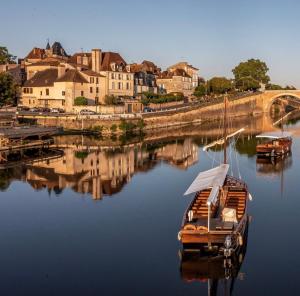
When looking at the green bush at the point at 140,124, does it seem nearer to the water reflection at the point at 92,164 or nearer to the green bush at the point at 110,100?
the green bush at the point at 110,100

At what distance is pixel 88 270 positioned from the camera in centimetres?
1764

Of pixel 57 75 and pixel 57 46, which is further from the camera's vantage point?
pixel 57 46

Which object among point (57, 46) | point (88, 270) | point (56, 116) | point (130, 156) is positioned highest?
point (57, 46)

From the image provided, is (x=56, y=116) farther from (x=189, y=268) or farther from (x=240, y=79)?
(x=240, y=79)

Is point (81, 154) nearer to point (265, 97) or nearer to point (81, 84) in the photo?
point (81, 84)

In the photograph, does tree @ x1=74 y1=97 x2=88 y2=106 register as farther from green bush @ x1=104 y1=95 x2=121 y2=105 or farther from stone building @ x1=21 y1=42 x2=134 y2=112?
green bush @ x1=104 y1=95 x2=121 y2=105

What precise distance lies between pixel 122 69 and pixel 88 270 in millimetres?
60905

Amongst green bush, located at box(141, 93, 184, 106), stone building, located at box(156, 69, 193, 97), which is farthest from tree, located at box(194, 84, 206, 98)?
green bush, located at box(141, 93, 184, 106)

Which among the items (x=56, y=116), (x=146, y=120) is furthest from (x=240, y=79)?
(x=56, y=116)

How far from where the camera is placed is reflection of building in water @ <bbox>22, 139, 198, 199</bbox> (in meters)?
32.2

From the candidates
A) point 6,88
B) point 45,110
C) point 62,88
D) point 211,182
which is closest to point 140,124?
point 62,88

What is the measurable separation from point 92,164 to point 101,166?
1.23 m

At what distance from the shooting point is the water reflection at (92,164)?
3238cm

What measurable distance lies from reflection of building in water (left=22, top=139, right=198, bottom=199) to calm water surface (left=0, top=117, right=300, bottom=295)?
0.26ft
